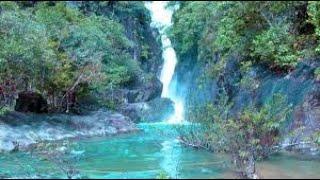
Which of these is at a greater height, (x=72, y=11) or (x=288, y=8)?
(x=72, y=11)

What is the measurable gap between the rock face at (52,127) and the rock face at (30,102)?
861 millimetres

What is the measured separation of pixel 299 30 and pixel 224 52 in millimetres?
7623

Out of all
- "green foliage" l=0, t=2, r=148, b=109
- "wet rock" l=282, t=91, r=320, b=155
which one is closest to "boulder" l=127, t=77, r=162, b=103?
"green foliage" l=0, t=2, r=148, b=109

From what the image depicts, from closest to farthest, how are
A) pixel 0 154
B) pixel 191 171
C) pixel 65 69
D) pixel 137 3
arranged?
pixel 191 171 < pixel 0 154 < pixel 65 69 < pixel 137 3

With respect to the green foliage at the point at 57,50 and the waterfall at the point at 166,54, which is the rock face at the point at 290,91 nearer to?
the green foliage at the point at 57,50

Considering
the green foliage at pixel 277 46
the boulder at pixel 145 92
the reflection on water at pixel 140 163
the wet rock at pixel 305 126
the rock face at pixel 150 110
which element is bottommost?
the reflection on water at pixel 140 163

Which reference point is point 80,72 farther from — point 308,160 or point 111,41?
point 308,160

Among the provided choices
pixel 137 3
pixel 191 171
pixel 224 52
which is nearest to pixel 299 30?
pixel 224 52

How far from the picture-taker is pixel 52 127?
2072 centimetres

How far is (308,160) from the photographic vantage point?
1292 cm

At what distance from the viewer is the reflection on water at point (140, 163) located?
10.4 meters

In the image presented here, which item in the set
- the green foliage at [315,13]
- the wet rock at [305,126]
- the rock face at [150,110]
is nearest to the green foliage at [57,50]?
the rock face at [150,110]

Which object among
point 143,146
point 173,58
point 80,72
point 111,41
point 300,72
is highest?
point 173,58

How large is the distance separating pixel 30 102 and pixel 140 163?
35.2 ft
